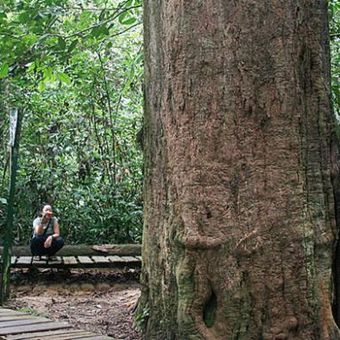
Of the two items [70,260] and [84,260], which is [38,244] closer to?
[70,260]

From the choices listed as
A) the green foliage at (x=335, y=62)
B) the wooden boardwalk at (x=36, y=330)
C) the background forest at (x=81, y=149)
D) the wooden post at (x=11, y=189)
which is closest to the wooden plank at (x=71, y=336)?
the wooden boardwalk at (x=36, y=330)

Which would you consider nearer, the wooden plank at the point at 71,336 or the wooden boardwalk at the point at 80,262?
the wooden plank at the point at 71,336

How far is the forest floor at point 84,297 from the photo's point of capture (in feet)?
14.1

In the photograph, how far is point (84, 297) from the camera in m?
6.89

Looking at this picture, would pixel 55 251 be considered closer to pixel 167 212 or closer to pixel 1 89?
pixel 1 89

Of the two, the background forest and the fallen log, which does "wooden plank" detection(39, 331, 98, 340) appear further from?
the background forest

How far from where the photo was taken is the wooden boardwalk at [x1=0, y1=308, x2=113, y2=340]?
10.4 feet

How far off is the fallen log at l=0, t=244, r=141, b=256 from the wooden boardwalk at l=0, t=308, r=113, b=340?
478 cm

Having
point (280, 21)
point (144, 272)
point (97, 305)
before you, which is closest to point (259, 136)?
point (280, 21)

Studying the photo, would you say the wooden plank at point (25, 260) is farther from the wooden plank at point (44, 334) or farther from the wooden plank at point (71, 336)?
the wooden plank at point (71, 336)

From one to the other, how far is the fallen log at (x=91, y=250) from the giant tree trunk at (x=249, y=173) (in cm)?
604

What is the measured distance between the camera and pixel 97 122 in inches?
439

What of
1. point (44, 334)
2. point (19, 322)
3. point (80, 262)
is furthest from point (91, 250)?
point (44, 334)

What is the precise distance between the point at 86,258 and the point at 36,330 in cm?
491
